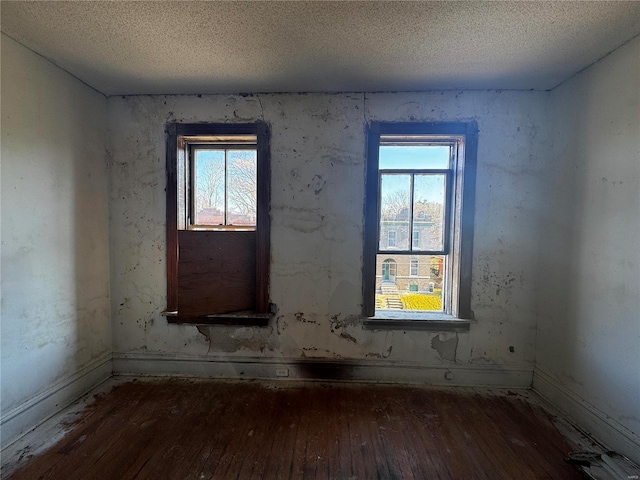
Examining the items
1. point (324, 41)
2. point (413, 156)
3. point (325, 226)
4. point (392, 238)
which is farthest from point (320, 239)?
point (324, 41)

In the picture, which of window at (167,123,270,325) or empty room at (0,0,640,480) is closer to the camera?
empty room at (0,0,640,480)

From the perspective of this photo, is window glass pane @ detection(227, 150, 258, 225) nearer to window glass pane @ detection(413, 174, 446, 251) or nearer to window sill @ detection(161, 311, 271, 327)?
window sill @ detection(161, 311, 271, 327)

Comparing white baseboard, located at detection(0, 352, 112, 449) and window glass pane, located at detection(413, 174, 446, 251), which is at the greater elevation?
window glass pane, located at detection(413, 174, 446, 251)

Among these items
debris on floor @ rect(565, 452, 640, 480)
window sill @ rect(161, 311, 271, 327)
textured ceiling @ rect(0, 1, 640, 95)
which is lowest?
debris on floor @ rect(565, 452, 640, 480)

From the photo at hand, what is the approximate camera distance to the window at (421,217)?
2.14 meters

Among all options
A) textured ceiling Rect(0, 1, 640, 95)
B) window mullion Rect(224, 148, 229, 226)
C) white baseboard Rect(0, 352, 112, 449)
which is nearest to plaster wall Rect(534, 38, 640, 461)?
textured ceiling Rect(0, 1, 640, 95)

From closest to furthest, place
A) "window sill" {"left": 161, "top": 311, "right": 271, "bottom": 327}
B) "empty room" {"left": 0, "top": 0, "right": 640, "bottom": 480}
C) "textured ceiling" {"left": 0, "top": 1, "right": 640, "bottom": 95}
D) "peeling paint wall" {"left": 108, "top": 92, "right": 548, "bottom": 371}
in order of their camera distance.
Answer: "textured ceiling" {"left": 0, "top": 1, "right": 640, "bottom": 95}
"empty room" {"left": 0, "top": 0, "right": 640, "bottom": 480}
"peeling paint wall" {"left": 108, "top": 92, "right": 548, "bottom": 371}
"window sill" {"left": 161, "top": 311, "right": 271, "bottom": 327}

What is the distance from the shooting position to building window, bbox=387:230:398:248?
2.27m

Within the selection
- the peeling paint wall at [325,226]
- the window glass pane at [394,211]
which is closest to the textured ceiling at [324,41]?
the peeling paint wall at [325,226]

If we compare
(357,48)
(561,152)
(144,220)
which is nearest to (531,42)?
(561,152)

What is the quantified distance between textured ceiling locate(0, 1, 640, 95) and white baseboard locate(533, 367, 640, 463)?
222cm

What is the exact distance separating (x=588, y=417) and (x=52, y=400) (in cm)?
355

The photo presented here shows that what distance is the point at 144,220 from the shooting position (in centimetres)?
225

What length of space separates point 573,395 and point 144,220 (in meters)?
3.49
